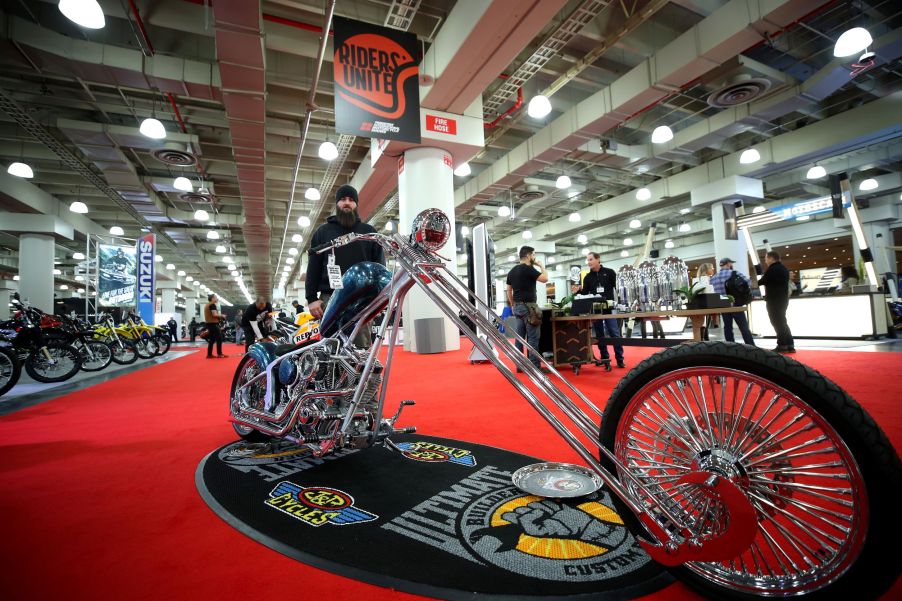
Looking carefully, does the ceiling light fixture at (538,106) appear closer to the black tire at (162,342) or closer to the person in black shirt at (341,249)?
the person in black shirt at (341,249)

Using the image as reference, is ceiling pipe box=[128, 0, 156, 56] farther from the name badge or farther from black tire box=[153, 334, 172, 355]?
black tire box=[153, 334, 172, 355]

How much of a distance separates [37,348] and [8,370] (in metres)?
1.21

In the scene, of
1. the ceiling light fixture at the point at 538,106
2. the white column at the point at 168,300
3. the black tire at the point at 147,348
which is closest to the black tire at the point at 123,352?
the black tire at the point at 147,348

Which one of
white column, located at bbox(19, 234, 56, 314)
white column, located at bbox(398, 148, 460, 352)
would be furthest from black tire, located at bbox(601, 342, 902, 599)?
white column, located at bbox(19, 234, 56, 314)

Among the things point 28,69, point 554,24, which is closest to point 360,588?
point 554,24

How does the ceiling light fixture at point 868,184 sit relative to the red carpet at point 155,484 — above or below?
above

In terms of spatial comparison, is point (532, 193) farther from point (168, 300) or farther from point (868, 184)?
point (168, 300)

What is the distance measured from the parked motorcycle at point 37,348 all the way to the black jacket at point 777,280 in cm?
1041

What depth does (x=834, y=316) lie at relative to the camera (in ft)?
28.4

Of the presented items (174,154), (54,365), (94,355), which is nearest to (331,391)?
(54,365)

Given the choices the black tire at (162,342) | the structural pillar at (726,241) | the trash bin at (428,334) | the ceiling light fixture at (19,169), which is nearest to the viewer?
the ceiling light fixture at (19,169)

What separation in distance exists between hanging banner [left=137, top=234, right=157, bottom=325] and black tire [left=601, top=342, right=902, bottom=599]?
13.6m

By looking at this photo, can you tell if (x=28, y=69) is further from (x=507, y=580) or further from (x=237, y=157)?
(x=507, y=580)

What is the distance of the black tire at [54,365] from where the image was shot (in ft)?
18.3
